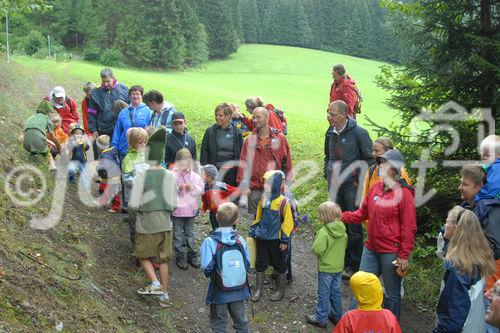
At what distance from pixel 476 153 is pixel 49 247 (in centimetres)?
649

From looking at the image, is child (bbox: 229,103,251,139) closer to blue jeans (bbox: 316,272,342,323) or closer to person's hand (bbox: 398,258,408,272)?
blue jeans (bbox: 316,272,342,323)

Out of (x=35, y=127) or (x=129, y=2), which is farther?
(x=129, y=2)

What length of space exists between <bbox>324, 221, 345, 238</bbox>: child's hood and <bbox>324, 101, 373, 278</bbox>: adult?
1.23 meters

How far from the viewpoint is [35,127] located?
27.8ft

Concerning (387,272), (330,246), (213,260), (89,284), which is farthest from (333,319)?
(89,284)

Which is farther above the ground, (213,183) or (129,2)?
(129,2)

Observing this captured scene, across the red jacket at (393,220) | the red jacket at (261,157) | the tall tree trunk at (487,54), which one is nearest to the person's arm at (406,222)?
the red jacket at (393,220)

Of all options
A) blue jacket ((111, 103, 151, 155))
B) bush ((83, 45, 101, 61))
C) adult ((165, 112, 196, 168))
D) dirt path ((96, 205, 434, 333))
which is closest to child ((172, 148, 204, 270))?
dirt path ((96, 205, 434, 333))

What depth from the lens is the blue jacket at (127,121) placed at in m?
→ 8.51

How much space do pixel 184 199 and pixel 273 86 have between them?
35.7m

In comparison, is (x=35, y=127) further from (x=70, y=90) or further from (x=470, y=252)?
(x=70, y=90)

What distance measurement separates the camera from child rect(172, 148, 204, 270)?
721 centimetres

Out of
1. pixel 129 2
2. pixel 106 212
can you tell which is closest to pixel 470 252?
pixel 106 212

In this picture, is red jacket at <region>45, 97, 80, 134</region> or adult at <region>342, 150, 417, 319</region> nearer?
adult at <region>342, 150, 417, 319</region>
